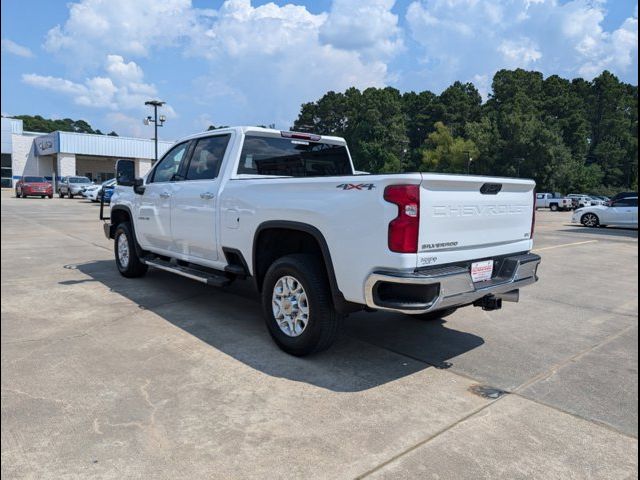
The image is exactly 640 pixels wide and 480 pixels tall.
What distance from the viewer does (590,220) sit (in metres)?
21.6

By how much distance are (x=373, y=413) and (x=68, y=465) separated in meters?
1.82

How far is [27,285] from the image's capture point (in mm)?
6566

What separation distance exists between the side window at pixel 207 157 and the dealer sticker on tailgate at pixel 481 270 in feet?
9.51

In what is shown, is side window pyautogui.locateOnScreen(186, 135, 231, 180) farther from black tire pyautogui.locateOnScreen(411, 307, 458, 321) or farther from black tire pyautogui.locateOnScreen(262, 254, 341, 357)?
black tire pyautogui.locateOnScreen(411, 307, 458, 321)

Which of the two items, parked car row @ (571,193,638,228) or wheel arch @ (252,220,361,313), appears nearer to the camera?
wheel arch @ (252,220,361,313)

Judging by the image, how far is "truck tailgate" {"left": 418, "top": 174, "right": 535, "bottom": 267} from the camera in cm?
359

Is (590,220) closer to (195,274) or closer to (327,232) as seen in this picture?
(195,274)

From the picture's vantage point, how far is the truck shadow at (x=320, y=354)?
402 cm

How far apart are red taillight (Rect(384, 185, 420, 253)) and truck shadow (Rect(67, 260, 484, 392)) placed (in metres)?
1.13

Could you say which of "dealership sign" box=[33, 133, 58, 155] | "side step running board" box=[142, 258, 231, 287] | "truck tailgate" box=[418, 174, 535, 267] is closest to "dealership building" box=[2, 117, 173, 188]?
"dealership sign" box=[33, 133, 58, 155]

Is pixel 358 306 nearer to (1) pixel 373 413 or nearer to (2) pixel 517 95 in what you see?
(1) pixel 373 413

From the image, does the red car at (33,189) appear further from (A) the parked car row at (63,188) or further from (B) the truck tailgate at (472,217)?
(B) the truck tailgate at (472,217)

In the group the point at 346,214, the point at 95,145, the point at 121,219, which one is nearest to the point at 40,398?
the point at 346,214

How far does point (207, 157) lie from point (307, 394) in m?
3.19
